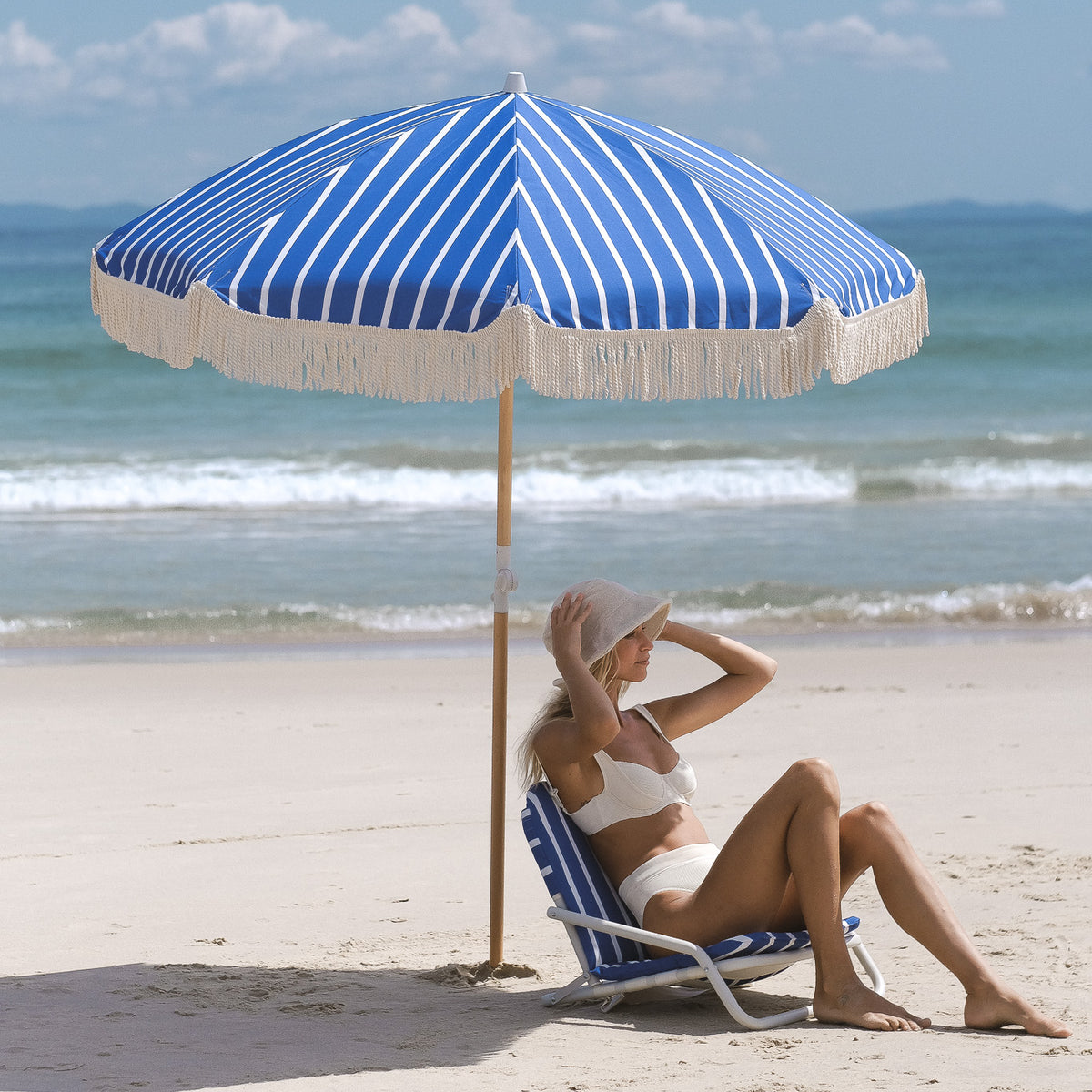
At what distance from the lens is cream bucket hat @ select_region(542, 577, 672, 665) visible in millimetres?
3799

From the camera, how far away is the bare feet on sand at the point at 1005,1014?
11.8 feet

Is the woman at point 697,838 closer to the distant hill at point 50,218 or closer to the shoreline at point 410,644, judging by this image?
the shoreline at point 410,644

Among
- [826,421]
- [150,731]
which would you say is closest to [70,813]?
[150,731]

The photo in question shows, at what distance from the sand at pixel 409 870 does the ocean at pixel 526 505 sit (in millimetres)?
1088

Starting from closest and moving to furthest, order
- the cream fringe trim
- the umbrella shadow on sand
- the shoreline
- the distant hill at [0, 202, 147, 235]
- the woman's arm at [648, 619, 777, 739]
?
1. the cream fringe trim
2. the umbrella shadow on sand
3. the woman's arm at [648, 619, 777, 739]
4. the shoreline
5. the distant hill at [0, 202, 147, 235]

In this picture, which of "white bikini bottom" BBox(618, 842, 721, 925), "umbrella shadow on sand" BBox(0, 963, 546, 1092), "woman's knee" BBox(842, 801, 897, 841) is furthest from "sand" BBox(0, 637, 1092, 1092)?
"woman's knee" BBox(842, 801, 897, 841)

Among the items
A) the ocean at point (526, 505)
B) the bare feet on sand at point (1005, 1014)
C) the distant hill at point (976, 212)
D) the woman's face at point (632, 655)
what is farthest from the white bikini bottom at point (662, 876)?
the distant hill at point (976, 212)

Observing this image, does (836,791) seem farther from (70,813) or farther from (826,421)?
(826,421)

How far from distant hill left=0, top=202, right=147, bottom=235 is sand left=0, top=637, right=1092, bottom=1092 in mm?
67014

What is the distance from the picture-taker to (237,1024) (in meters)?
3.85

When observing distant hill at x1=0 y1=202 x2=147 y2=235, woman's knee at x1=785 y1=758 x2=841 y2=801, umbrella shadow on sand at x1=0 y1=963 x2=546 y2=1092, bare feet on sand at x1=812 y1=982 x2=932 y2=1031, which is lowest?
umbrella shadow on sand at x1=0 y1=963 x2=546 y2=1092

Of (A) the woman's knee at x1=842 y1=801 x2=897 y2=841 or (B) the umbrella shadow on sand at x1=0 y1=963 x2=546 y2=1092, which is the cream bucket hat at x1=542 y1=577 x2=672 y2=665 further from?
(B) the umbrella shadow on sand at x1=0 y1=963 x2=546 y2=1092

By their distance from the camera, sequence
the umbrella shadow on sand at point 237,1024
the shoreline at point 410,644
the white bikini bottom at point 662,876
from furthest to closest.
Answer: the shoreline at point 410,644
the white bikini bottom at point 662,876
the umbrella shadow on sand at point 237,1024

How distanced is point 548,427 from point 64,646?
11.9 meters
